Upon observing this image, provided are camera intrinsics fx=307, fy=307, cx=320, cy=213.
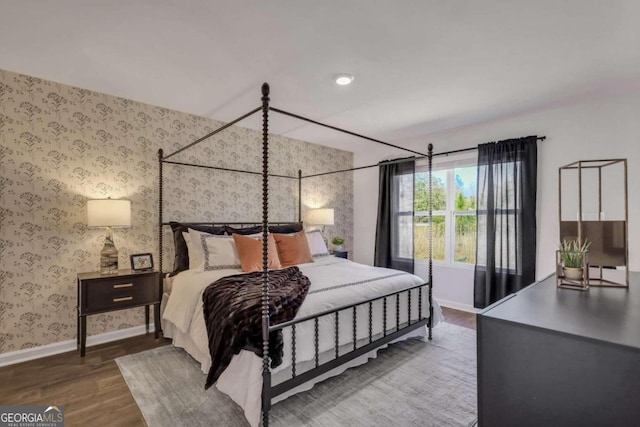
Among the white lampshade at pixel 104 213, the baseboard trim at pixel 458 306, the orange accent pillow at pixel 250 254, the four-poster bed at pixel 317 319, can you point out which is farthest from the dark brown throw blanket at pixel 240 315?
the baseboard trim at pixel 458 306

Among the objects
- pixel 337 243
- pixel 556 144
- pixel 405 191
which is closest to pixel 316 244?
pixel 337 243

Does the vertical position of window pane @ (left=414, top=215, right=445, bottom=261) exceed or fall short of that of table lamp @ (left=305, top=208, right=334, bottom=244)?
it falls short

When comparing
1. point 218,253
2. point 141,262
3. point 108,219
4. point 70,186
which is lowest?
point 141,262

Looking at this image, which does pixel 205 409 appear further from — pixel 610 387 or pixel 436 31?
pixel 436 31

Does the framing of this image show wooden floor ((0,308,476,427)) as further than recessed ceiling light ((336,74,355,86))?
No

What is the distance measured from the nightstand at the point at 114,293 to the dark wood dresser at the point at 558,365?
289 centimetres

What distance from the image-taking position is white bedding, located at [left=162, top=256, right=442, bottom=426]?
1862mm

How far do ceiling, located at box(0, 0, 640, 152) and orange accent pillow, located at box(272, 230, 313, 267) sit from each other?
1445mm

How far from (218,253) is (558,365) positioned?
2.72 meters

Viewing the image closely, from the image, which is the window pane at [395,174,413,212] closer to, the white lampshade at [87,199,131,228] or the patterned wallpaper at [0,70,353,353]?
the patterned wallpaper at [0,70,353,353]

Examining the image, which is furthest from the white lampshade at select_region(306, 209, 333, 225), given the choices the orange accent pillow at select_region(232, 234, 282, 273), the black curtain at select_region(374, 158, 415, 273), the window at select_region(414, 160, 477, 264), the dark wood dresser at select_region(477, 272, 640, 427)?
Answer: the dark wood dresser at select_region(477, 272, 640, 427)

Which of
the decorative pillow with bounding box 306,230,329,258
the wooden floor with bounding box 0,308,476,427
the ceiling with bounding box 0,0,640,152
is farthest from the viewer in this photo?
the decorative pillow with bounding box 306,230,329,258

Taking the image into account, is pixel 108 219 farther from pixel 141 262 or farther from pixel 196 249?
pixel 196 249

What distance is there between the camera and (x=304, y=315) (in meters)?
2.01
